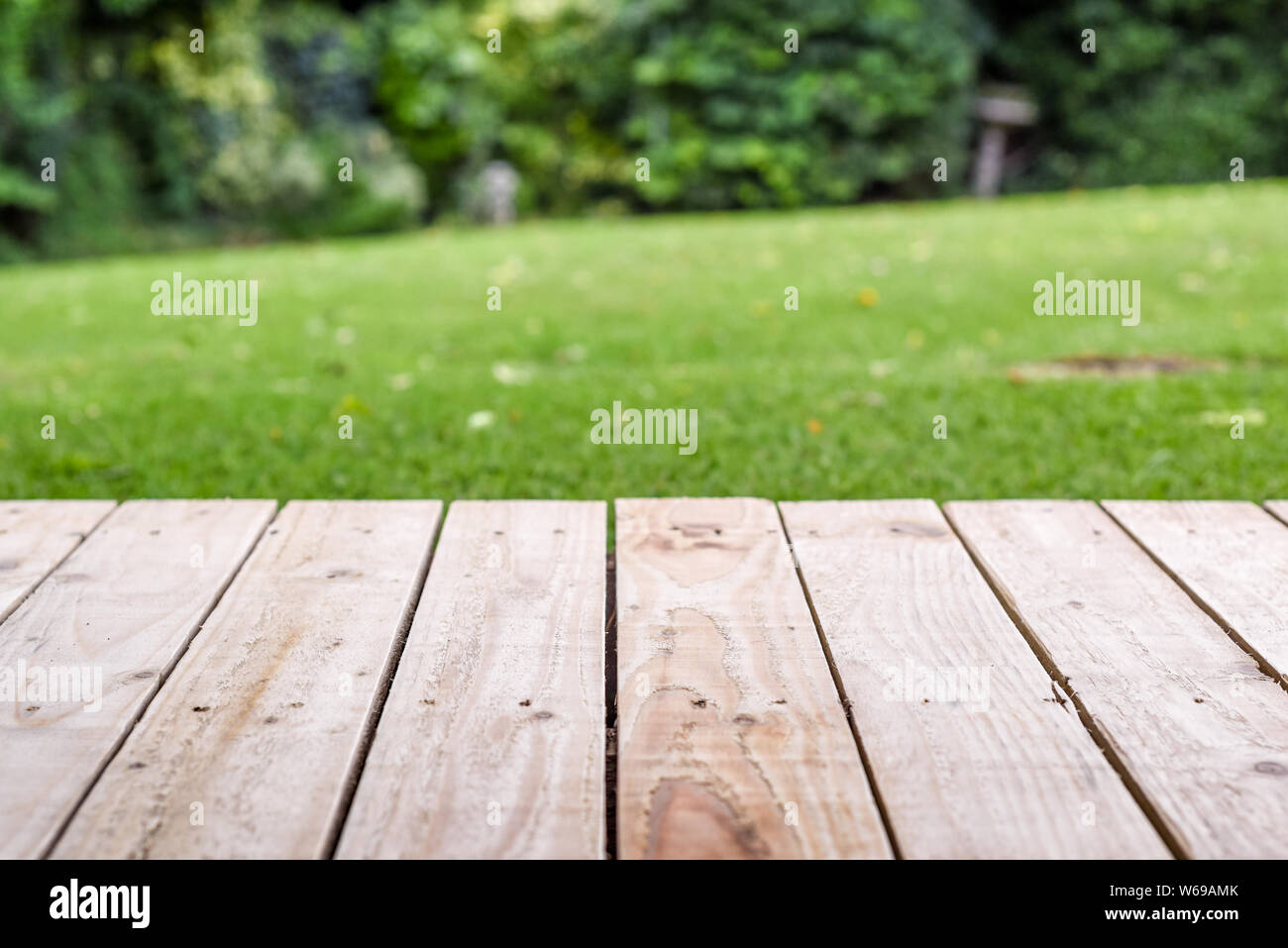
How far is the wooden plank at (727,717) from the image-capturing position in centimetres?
100

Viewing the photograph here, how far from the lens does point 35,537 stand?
1.72m

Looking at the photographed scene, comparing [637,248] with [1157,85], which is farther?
[1157,85]

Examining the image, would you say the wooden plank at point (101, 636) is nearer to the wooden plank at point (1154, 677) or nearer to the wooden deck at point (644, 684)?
the wooden deck at point (644, 684)

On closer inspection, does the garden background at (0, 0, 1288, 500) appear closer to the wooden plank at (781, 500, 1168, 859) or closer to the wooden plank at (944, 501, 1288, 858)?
the wooden plank at (944, 501, 1288, 858)

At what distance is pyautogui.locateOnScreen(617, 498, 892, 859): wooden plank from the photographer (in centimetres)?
100

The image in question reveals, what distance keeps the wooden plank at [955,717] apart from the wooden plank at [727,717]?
36mm

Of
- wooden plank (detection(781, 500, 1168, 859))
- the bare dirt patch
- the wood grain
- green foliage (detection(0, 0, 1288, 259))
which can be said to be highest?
green foliage (detection(0, 0, 1288, 259))

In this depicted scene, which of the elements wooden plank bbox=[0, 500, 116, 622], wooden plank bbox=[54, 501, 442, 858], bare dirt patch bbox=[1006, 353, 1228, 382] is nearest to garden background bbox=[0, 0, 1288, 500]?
bare dirt patch bbox=[1006, 353, 1228, 382]

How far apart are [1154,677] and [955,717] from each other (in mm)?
260

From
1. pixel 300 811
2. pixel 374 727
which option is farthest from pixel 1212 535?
pixel 300 811

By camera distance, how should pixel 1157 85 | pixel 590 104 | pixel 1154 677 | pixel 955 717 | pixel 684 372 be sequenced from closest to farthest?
pixel 955 717
pixel 1154 677
pixel 684 372
pixel 590 104
pixel 1157 85

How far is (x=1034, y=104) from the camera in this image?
16.6 meters

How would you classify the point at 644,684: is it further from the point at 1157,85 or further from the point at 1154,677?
the point at 1157,85

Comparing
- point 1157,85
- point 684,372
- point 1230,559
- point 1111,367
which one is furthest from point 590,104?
point 1230,559
